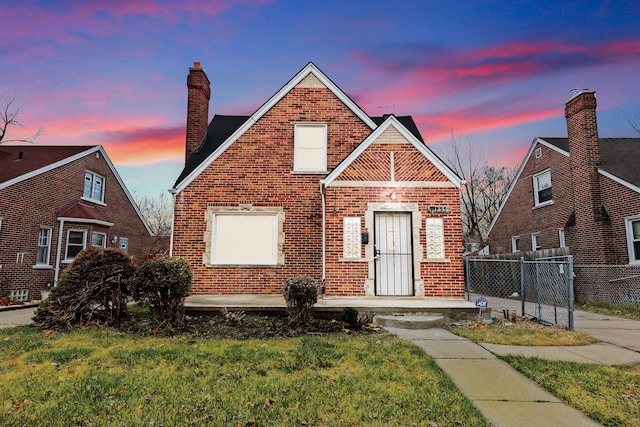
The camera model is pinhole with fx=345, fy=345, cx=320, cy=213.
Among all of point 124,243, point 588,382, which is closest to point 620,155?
point 588,382

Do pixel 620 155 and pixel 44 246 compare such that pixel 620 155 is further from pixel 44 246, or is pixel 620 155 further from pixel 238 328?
pixel 44 246

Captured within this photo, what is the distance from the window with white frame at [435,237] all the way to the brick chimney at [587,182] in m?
8.42

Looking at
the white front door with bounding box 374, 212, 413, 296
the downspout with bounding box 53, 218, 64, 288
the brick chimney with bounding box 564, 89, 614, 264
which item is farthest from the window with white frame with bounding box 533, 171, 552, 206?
the downspout with bounding box 53, 218, 64, 288

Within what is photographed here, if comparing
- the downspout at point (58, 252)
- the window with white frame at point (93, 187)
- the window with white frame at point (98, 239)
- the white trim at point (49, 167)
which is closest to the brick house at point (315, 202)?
the white trim at point (49, 167)

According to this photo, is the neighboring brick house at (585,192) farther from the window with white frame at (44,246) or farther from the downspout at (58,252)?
the window with white frame at (44,246)

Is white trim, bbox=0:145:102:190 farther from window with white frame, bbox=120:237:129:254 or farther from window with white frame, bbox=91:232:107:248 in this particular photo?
window with white frame, bbox=120:237:129:254

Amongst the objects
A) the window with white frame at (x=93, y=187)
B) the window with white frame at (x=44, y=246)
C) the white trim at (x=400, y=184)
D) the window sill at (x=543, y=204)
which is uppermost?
the window with white frame at (x=93, y=187)

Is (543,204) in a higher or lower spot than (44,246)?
→ higher

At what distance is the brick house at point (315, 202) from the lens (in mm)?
9477

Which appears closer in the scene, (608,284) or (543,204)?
(608,284)

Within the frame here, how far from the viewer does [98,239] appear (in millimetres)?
17781

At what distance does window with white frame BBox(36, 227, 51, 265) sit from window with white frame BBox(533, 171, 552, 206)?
23.5 meters

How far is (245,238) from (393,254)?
5.01 meters

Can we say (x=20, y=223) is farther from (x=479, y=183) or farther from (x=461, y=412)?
(x=479, y=183)
